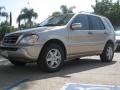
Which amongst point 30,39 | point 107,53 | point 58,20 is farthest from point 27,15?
point 30,39

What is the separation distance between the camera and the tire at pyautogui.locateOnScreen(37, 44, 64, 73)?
9.19 m

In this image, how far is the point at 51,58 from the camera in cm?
941

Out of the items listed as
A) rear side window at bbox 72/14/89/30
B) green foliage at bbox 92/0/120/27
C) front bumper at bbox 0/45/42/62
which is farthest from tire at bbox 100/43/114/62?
green foliage at bbox 92/0/120/27

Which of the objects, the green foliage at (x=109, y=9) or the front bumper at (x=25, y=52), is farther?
the green foliage at (x=109, y=9)

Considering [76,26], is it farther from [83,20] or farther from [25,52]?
[25,52]

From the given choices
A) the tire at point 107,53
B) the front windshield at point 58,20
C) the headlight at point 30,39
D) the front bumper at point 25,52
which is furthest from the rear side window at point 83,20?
the front bumper at point 25,52

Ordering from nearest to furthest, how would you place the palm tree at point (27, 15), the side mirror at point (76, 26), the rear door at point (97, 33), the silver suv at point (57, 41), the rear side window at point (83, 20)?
the silver suv at point (57, 41) < the side mirror at point (76, 26) < the rear side window at point (83, 20) < the rear door at point (97, 33) < the palm tree at point (27, 15)

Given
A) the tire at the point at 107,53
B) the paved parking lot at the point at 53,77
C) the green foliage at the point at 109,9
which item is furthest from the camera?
the green foliage at the point at 109,9

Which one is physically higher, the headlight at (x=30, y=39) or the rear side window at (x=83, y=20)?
the rear side window at (x=83, y=20)

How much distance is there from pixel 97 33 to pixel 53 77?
3.33 m

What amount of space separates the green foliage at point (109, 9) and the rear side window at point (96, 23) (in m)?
43.2

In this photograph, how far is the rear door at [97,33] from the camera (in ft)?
36.7

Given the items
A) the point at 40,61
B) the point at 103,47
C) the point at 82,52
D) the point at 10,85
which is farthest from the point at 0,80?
the point at 103,47

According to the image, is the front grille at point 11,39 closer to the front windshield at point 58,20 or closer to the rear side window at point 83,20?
the front windshield at point 58,20
